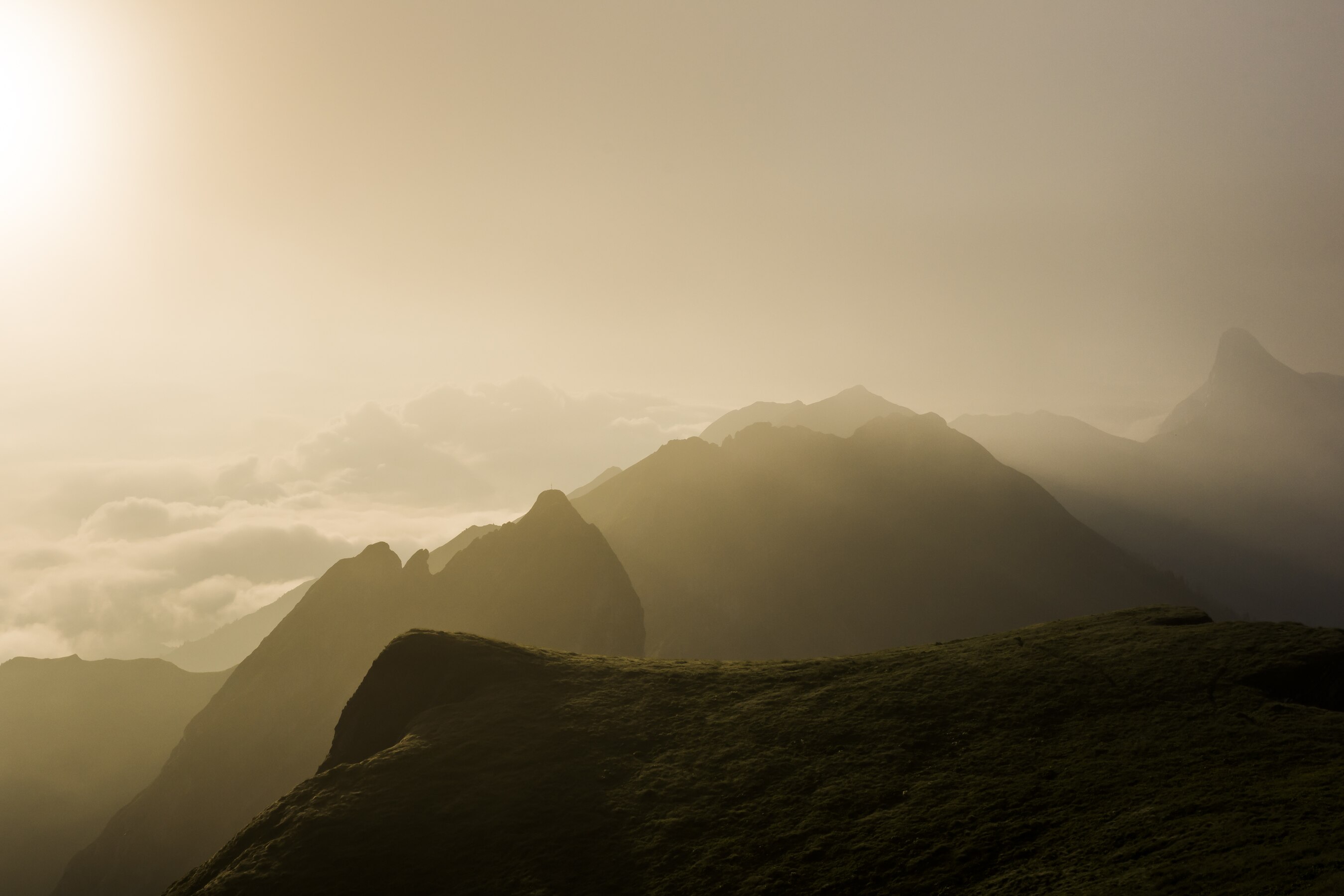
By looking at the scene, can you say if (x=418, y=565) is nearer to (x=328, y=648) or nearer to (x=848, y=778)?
(x=328, y=648)

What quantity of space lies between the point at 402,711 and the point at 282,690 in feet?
381

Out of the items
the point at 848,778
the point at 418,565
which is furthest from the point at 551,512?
the point at 848,778

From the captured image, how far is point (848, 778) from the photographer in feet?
158

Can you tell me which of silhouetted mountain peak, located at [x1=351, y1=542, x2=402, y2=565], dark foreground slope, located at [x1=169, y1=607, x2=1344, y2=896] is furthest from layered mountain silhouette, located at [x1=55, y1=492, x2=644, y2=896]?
dark foreground slope, located at [x1=169, y1=607, x2=1344, y2=896]

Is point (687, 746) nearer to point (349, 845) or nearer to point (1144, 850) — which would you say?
point (349, 845)

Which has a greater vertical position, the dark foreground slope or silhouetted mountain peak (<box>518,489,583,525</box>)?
silhouetted mountain peak (<box>518,489,583,525</box>)

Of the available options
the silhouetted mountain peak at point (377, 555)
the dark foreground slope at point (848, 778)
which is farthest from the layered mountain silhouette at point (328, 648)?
the dark foreground slope at point (848, 778)

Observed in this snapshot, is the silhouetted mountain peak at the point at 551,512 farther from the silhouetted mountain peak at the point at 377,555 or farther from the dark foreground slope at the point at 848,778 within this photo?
the dark foreground slope at the point at 848,778

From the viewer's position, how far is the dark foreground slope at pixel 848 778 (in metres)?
35.9

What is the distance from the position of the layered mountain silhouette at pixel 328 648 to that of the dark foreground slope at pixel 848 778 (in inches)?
3514

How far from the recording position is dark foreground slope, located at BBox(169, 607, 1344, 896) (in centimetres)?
3591

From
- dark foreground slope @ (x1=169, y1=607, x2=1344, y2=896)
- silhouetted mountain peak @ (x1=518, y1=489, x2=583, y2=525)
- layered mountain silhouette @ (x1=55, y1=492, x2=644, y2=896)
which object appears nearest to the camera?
dark foreground slope @ (x1=169, y1=607, x2=1344, y2=896)

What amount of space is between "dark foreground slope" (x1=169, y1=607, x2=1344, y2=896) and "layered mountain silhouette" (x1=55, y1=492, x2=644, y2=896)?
89.3m

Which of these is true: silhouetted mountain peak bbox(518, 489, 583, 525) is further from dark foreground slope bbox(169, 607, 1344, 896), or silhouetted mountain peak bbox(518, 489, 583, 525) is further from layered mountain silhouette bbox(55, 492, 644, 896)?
dark foreground slope bbox(169, 607, 1344, 896)
